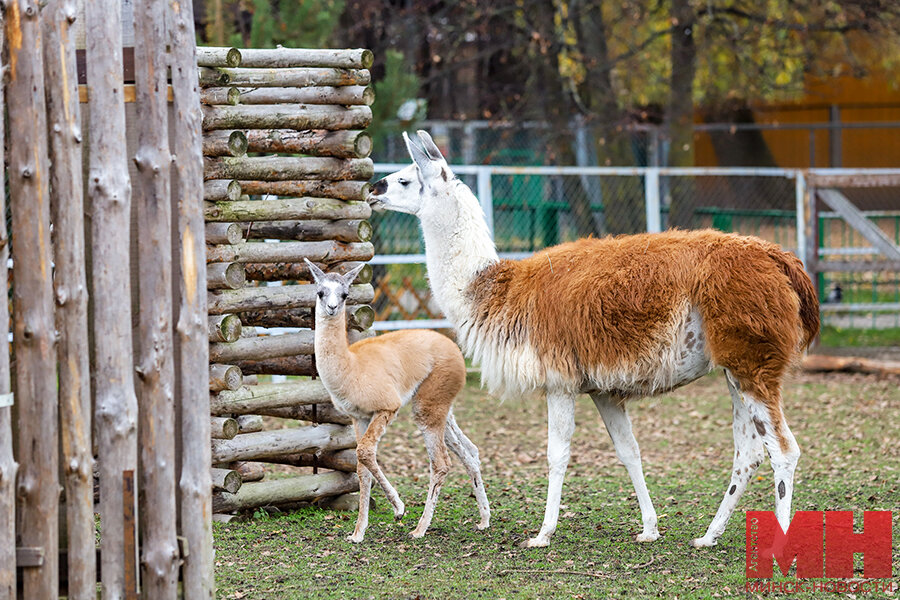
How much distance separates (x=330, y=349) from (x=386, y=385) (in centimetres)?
41

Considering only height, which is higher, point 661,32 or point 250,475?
point 661,32

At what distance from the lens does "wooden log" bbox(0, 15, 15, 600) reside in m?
3.79

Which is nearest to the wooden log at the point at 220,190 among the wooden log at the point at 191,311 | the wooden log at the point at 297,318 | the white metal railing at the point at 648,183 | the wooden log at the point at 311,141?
the wooden log at the point at 311,141

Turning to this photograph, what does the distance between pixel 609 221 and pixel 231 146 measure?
9472mm

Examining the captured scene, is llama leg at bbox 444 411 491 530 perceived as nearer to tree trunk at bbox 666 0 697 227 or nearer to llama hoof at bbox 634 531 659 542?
llama hoof at bbox 634 531 659 542

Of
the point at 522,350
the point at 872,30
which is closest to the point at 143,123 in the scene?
the point at 522,350

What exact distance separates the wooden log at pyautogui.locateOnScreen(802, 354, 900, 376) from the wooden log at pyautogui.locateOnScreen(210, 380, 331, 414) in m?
6.92

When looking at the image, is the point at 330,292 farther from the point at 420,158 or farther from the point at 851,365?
the point at 851,365

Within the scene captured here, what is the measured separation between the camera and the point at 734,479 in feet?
19.4

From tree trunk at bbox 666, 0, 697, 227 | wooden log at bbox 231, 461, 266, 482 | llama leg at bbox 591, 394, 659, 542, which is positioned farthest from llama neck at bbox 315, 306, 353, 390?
tree trunk at bbox 666, 0, 697, 227

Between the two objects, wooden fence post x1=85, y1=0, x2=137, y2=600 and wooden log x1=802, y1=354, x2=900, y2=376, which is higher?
wooden fence post x1=85, y1=0, x2=137, y2=600

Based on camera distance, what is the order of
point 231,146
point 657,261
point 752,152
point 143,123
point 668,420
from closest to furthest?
point 143,123
point 657,261
point 231,146
point 668,420
point 752,152

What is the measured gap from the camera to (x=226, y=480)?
6332 mm

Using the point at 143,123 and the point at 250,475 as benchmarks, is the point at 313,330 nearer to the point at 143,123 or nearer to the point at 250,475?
the point at 250,475
